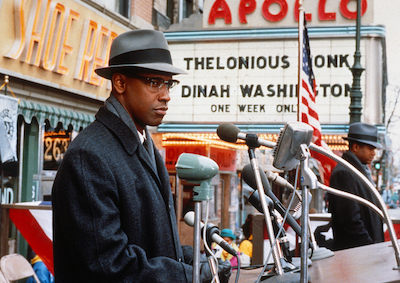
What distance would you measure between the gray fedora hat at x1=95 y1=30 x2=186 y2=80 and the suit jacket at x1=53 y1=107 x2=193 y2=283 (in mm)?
229

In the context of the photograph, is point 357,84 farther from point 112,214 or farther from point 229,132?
point 112,214

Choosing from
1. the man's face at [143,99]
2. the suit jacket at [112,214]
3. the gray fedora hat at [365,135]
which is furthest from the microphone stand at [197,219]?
the gray fedora hat at [365,135]

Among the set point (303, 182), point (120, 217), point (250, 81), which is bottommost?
point (120, 217)

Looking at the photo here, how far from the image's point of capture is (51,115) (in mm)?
9156

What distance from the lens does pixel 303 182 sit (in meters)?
1.93

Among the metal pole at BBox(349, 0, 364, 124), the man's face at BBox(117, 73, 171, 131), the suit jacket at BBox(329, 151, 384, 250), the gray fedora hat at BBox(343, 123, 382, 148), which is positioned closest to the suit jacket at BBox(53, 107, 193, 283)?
the man's face at BBox(117, 73, 171, 131)

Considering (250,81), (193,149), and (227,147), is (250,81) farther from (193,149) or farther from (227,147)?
(227,147)

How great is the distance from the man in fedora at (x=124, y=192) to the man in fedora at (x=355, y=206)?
263 centimetres

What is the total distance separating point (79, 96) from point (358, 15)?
19.3ft

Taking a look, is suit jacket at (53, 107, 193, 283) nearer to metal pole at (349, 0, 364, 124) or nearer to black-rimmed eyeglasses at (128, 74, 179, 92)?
black-rimmed eyeglasses at (128, 74, 179, 92)

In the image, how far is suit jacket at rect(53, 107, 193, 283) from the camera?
6.59 ft

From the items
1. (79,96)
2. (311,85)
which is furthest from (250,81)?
(311,85)

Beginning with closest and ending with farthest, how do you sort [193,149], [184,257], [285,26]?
[184,257], [285,26], [193,149]

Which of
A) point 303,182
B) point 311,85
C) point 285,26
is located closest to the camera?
point 303,182
